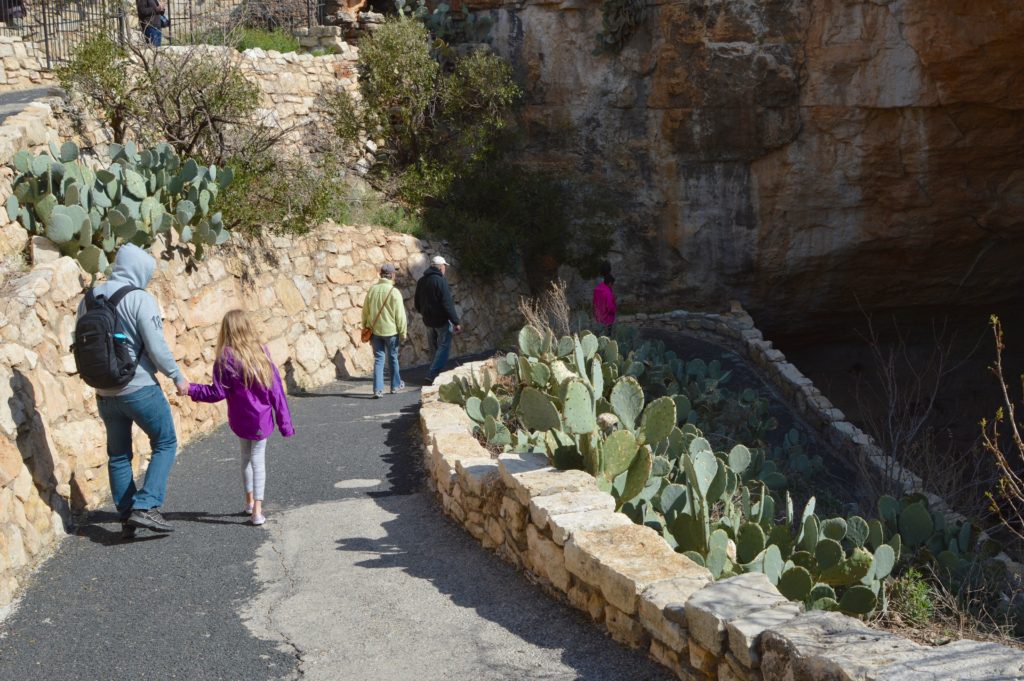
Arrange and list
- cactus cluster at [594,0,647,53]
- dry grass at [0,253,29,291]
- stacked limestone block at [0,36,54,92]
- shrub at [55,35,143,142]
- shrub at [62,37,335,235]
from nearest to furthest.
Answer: dry grass at [0,253,29,291] → shrub at [55,35,143,142] → shrub at [62,37,335,235] → stacked limestone block at [0,36,54,92] → cactus cluster at [594,0,647,53]

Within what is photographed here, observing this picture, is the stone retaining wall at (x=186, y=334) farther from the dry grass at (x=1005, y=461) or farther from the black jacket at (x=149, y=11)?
the dry grass at (x=1005, y=461)

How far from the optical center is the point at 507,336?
53.2 ft

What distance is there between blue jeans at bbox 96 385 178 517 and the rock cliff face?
12485mm

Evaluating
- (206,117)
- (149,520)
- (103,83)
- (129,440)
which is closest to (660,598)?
(149,520)

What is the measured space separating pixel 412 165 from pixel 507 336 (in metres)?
3.43

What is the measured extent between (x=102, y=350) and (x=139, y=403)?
1.39 feet

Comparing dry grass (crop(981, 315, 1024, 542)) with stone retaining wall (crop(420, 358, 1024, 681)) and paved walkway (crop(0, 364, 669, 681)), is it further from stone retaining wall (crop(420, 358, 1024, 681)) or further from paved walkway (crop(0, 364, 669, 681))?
paved walkway (crop(0, 364, 669, 681))

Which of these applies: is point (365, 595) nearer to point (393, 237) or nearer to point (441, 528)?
point (441, 528)

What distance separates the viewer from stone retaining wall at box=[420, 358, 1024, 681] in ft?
11.4

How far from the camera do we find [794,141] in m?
16.7

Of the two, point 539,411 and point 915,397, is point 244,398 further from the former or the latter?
point 915,397

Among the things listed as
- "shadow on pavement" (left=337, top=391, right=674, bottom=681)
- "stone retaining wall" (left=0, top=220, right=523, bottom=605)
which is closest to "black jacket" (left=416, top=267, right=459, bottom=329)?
"stone retaining wall" (left=0, top=220, right=523, bottom=605)

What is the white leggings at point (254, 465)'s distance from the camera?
6.77 meters

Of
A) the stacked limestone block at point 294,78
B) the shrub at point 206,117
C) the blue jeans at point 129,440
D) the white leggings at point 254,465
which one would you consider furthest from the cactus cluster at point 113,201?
the stacked limestone block at point 294,78
